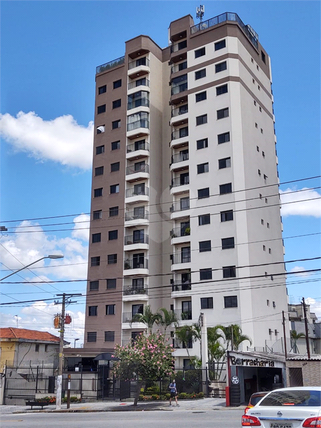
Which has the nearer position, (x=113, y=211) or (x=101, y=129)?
(x=113, y=211)

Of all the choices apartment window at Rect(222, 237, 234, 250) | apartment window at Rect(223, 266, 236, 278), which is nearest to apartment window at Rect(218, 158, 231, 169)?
apartment window at Rect(222, 237, 234, 250)

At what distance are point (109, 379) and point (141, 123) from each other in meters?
32.4

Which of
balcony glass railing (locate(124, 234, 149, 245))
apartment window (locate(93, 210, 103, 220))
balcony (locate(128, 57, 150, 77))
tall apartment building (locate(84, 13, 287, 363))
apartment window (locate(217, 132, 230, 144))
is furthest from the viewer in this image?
balcony (locate(128, 57, 150, 77))

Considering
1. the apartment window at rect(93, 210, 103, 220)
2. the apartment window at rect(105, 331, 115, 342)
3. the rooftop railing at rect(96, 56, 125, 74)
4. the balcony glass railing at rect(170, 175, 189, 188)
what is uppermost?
the rooftop railing at rect(96, 56, 125, 74)

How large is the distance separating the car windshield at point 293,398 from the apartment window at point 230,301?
36.4 meters

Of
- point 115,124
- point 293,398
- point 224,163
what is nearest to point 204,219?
point 224,163

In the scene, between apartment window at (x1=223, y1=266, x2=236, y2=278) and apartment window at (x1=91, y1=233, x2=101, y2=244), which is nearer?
apartment window at (x1=223, y1=266, x2=236, y2=278)

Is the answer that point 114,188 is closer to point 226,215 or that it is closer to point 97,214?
point 97,214

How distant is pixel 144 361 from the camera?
1160 inches

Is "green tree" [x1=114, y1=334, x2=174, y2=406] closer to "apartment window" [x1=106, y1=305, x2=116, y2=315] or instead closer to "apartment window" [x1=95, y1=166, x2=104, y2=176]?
"apartment window" [x1=106, y1=305, x2=116, y2=315]

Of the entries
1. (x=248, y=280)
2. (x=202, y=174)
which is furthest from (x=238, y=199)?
(x=248, y=280)

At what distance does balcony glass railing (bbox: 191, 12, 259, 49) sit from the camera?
184 ft

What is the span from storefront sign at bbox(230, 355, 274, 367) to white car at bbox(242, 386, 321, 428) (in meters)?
19.0

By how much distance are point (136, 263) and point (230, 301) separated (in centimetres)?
1317
